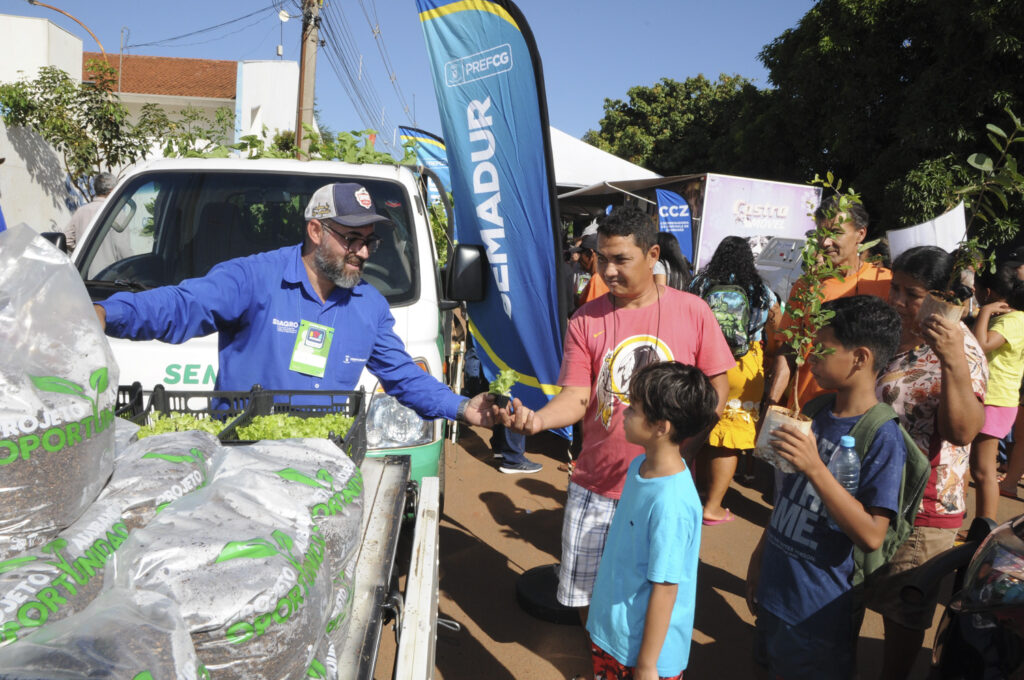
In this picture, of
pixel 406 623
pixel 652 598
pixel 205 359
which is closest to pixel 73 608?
pixel 406 623

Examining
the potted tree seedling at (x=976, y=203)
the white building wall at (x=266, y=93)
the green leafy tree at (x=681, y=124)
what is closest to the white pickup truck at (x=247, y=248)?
the potted tree seedling at (x=976, y=203)

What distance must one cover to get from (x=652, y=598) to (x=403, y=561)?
1.02 metres

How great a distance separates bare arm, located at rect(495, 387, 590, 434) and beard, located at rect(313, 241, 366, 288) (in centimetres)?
79

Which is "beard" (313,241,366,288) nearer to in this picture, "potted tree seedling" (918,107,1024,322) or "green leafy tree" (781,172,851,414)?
"green leafy tree" (781,172,851,414)

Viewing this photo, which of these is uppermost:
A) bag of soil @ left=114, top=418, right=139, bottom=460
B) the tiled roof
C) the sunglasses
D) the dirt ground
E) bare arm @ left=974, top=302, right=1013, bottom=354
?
the tiled roof

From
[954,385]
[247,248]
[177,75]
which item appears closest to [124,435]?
[247,248]

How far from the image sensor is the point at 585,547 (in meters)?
2.95

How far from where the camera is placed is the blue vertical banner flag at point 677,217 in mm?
10156

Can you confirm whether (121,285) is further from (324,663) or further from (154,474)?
(324,663)

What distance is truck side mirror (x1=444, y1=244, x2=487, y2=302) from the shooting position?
13.3 feet

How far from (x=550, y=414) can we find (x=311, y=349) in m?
1.00

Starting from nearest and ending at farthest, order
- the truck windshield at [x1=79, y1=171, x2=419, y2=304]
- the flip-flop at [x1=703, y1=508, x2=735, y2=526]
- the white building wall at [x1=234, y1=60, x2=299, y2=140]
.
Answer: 1. the truck windshield at [x1=79, y1=171, x2=419, y2=304]
2. the flip-flop at [x1=703, y1=508, x2=735, y2=526]
3. the white building wall at [x1=234, y1=60, x2=299, y2=140]

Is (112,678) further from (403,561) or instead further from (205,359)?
(205,359)

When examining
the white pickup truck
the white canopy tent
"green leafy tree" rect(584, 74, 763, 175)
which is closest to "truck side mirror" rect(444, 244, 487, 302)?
the white pickup truck
